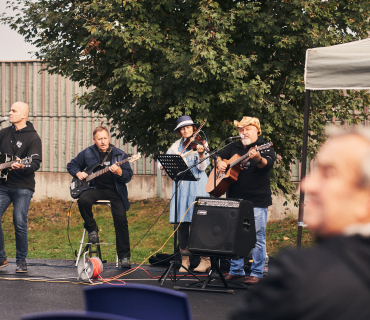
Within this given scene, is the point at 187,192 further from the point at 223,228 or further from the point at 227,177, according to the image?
the point at 223,228

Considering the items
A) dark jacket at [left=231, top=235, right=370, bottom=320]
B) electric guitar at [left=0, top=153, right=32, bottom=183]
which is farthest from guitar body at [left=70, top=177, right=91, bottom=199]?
dark jacket at [left=231, top=235, right=370, bottom=320]

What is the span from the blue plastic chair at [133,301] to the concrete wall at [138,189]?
9.31 metres

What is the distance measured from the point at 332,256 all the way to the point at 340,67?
13.8 feet

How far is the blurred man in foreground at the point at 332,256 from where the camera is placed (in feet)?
2.92

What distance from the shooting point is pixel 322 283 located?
893 millimetres

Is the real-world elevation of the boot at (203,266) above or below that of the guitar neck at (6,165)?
below

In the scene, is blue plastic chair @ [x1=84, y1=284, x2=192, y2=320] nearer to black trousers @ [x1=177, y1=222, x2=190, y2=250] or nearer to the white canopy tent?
the white canopy tent

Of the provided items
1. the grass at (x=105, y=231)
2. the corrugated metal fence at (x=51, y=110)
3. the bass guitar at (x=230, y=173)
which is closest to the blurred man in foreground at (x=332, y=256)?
the bass guitar at (x=230, y=173)

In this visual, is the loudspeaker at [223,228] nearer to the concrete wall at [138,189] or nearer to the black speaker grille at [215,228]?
the black speaker grille at [215,228]

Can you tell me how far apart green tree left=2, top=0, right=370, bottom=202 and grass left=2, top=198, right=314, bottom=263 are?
1985 millimetres

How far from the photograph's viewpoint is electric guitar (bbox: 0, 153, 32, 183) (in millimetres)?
5887

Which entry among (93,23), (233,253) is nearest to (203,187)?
(233,253)

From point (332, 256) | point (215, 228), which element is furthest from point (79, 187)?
point (332, 256)

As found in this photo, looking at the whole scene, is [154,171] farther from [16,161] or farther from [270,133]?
[16,161]
